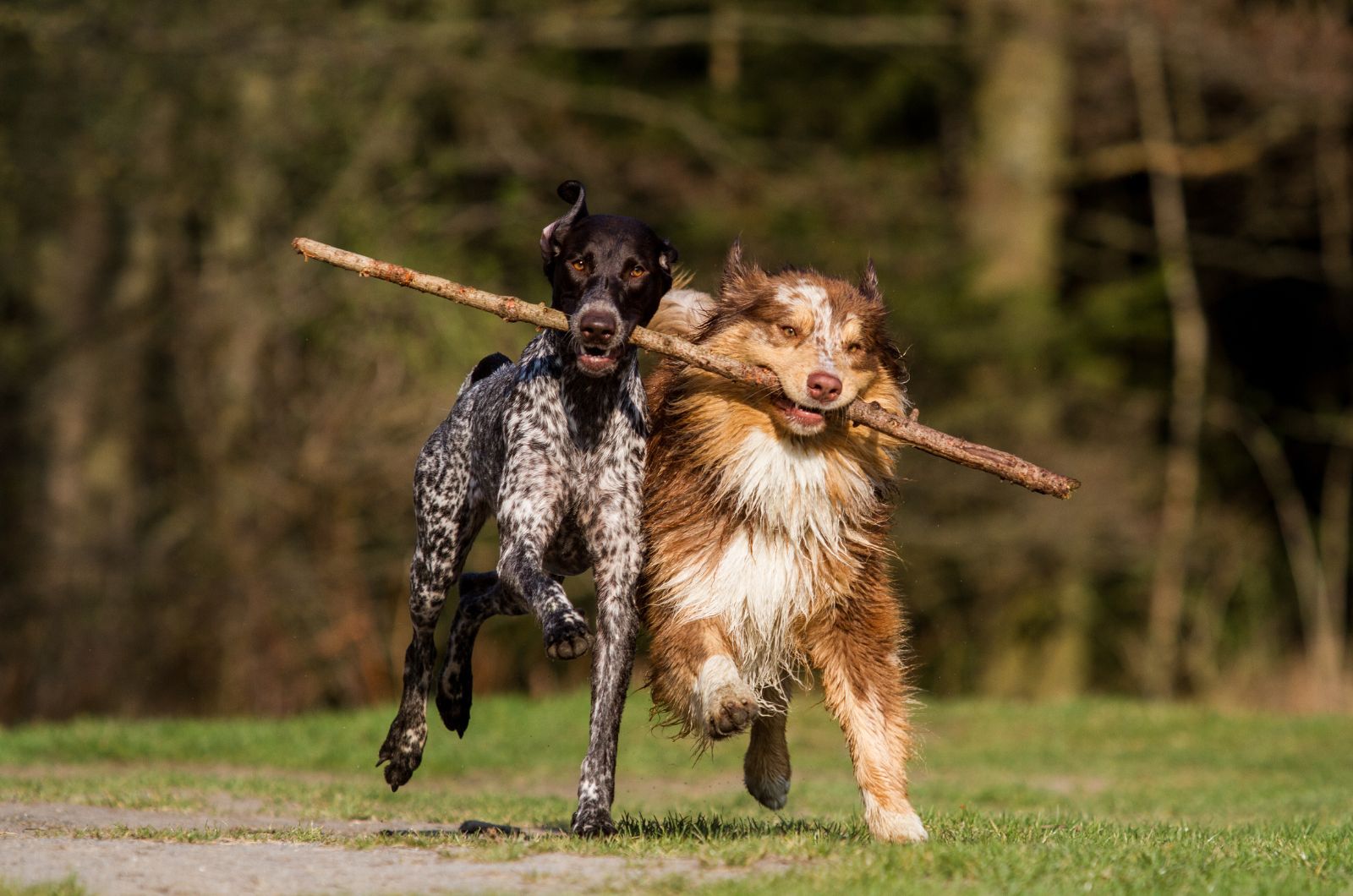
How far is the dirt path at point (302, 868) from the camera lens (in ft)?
18.2

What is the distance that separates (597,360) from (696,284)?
1325cm

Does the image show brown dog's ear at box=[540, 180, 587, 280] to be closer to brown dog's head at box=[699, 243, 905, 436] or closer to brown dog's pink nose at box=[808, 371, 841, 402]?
brown dog's head at box=[699, 243, 905, 436]

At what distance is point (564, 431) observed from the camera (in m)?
7.27

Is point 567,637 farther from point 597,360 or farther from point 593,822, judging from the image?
point 597,360

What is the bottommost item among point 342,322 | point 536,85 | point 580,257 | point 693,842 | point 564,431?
point 693,842

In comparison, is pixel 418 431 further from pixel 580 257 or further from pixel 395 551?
pixel 580 257

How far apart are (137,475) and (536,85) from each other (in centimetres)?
586

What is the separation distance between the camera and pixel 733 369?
7055mm

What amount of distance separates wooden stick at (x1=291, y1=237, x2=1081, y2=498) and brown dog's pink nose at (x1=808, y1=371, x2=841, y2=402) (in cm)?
16

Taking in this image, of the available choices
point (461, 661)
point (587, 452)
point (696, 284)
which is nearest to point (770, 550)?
point (587, 452)

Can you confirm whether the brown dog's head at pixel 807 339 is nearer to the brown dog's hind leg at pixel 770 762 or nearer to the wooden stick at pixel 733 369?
the wooden stick at pixel 733 369

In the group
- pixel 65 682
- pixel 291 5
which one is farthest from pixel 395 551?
pixel 291 5

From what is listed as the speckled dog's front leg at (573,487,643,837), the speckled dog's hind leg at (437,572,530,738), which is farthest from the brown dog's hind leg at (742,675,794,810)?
the speckled dog's hind leg at (437,572,530,738)

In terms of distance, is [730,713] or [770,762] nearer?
[730,713]
